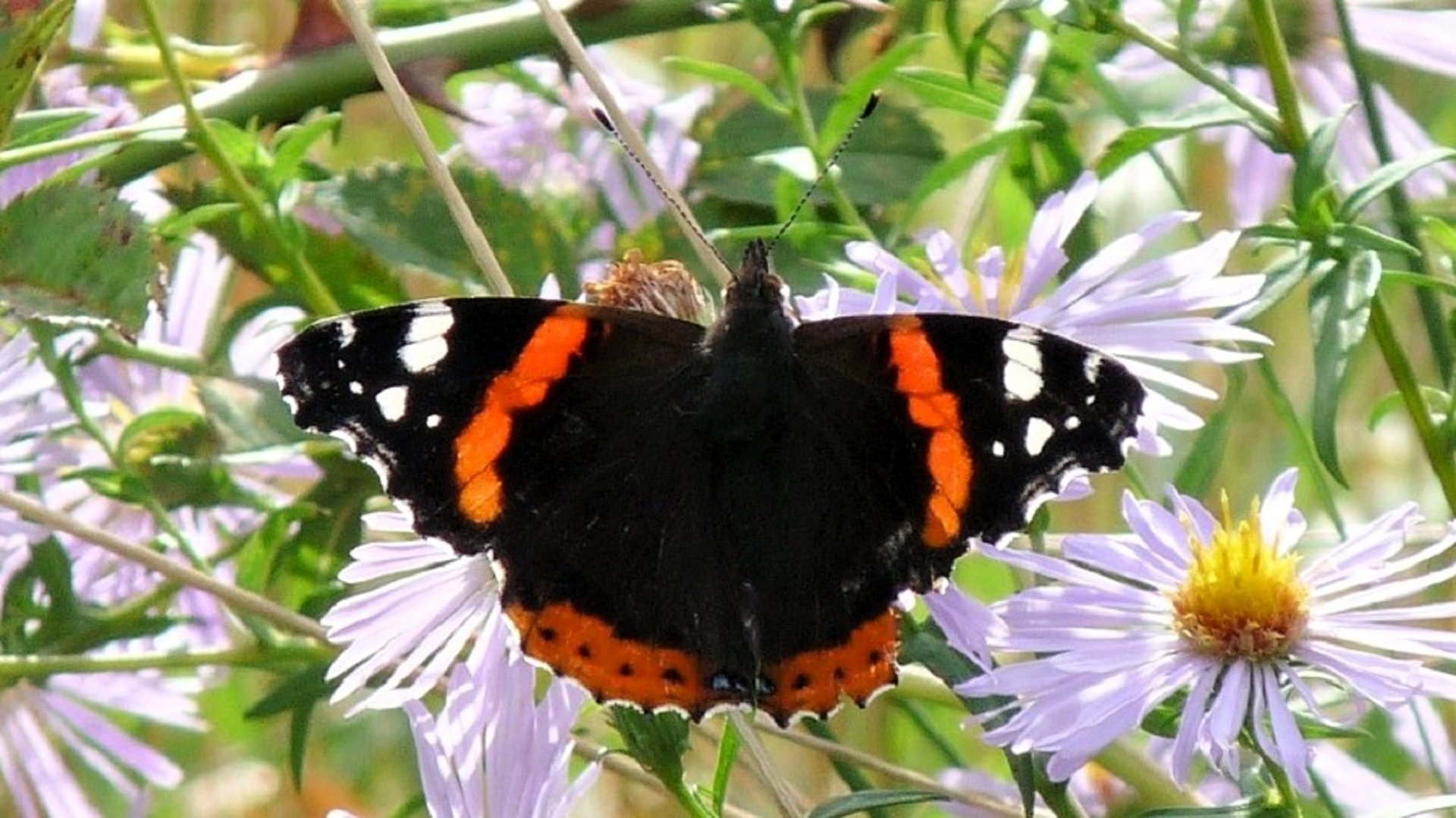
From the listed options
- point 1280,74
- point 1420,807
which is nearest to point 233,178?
point 1280,74

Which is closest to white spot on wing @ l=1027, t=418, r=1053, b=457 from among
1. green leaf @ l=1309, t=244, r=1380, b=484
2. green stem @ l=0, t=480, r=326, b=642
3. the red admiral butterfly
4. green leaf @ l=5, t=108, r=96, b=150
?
the red admiral butterfly

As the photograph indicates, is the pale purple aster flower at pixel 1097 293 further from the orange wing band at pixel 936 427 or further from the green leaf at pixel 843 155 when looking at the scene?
the green leaf at pixel 843 155

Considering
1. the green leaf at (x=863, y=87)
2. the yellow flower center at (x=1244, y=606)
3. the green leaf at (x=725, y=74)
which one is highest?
the green leaf at (x=725, y=74)

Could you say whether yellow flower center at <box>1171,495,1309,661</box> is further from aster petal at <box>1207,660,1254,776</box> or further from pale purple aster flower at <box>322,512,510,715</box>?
pale purple aster flower at <box>322,512,510,715</box>

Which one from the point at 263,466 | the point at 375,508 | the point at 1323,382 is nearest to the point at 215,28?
the point at 263,466

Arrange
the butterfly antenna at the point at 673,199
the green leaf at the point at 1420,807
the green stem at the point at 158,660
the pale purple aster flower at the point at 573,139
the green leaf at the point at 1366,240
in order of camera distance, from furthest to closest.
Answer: the pale purple aster flower at the point at 573,139 < the green stem at the point at 158,660 < the butterfly antenna at the point at 673,199 < the green leaf at the point at 1366,240 < the green leaf at the point at 1420,807

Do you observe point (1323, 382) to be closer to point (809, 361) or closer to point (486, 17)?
point (809, 361)

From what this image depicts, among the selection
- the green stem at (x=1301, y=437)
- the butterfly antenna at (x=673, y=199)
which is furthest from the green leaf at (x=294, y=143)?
the green stem at (x=1301, y=437)
